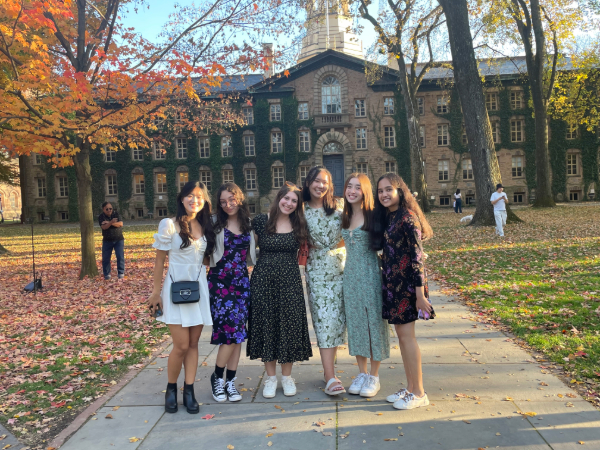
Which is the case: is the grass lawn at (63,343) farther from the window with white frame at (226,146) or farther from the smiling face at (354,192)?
the window with white frame at (226,146)

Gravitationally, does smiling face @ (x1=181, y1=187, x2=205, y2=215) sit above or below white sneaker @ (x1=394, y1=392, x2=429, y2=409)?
above

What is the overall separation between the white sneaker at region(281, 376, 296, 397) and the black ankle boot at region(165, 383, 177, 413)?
1.03 m

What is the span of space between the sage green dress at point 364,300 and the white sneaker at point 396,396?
34 cm

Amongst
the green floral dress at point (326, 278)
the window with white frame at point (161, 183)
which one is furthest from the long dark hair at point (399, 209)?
the window with white frame at point (161, 183)

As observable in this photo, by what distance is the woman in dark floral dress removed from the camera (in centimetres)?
427

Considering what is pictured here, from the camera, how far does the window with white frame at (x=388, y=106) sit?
42250 millimetres

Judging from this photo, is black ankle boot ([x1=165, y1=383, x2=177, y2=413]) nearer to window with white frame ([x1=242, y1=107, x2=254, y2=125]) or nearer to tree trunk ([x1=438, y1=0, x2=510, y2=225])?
tree trunk ([x1=438, y1=0, x2=510, y2=225])

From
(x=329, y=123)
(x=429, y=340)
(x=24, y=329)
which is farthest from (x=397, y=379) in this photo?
(x=329, y=123)

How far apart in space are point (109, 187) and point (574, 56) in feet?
129

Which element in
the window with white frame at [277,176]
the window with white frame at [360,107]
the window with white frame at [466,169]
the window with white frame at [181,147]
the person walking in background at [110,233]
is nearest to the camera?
the person walking in background at [110,233]

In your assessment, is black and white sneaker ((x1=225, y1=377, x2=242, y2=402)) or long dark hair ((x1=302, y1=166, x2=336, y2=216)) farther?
long dark hair ((x1=302, y1=166, x2=336, y2=216))

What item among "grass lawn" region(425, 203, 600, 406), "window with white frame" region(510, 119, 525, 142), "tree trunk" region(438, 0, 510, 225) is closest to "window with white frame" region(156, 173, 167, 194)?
"window with white frame" region(510, 119, 525, 142)

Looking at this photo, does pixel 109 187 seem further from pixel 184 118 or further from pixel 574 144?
pixel 574 144

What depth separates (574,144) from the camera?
138 feet
